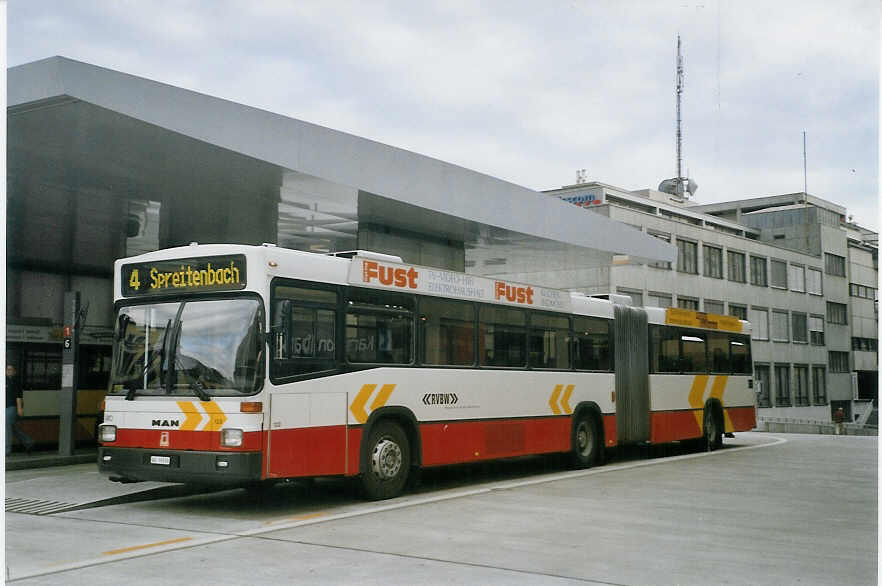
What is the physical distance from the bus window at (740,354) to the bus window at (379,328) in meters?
11.8

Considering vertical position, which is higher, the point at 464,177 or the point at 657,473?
the point at 464,177

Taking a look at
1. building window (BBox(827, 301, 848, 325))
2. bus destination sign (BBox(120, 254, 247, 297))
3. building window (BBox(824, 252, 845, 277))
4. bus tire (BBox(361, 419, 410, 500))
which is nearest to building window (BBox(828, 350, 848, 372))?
building window (BBox(827, 301, 848, 325))

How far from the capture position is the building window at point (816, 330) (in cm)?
7225

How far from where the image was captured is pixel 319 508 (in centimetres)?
1200

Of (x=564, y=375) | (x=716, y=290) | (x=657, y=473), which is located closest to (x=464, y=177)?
(x=564, y=375)

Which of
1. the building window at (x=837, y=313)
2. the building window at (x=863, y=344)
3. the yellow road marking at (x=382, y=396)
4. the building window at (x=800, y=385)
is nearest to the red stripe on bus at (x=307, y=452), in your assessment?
the yellow road marking at (x=382, y=396)

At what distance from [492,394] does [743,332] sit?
1069 cm

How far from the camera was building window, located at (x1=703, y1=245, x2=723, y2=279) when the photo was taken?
61.5 m

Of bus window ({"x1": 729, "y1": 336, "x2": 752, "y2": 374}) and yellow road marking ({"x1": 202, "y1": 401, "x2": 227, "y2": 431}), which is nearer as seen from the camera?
yellow road marking ({"x1": 202, "y1": 401, "x2": 227, "y2": 431})

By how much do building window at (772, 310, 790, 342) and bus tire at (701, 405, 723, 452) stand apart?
48260 millimetres

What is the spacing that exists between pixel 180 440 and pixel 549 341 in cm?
717

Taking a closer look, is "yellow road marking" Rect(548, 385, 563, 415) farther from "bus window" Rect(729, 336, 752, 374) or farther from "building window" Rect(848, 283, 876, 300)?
"building window" Rect(848, 283, 876, 300)

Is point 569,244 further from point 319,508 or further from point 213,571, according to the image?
point 213,571

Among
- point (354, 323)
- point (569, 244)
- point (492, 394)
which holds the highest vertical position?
point (569, 244)
